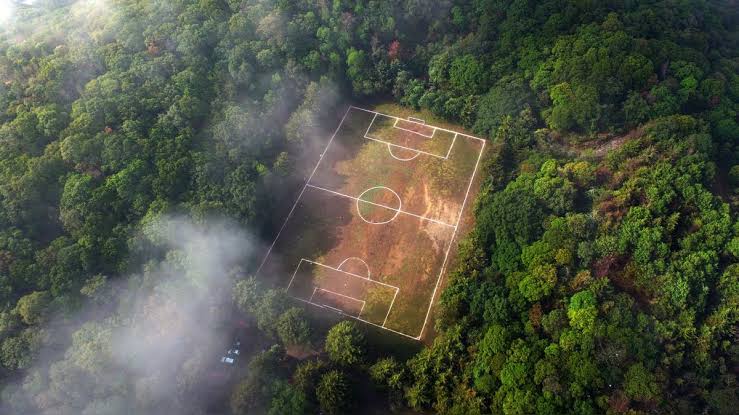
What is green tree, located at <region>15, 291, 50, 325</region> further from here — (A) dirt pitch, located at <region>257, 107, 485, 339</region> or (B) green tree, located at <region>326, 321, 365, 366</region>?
(B) green tree, located at <region>326, 321, 365, 366</region>

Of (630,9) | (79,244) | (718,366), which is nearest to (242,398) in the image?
(79,244)

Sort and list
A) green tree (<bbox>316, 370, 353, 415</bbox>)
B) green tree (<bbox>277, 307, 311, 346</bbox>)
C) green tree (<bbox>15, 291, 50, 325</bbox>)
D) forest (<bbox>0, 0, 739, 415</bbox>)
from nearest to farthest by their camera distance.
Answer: forest (<bbox>0, 0, 739, 415</bbox>) < green tree (<bbox>316, 370, 353, 415</bbox>) < green tree (<bbox>15, 291, 50, 325</bbox>) < green tree (<bbox>277, 307, 311, 346</bbox>)

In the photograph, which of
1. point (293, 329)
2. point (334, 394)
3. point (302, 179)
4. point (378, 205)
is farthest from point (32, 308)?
point (378, 205)

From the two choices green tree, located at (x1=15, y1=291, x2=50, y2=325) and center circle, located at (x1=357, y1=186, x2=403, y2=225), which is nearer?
green tree, located at (x1=15, y1=291, x2=50, y2=325)

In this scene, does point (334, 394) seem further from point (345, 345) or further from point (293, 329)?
point (293, 329)

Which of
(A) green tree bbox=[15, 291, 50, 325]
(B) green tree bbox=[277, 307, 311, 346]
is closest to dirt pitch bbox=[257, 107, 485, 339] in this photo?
(B) green tree bbox=[277, 307, 311, 346]

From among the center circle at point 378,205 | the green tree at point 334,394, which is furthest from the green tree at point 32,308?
the center circle at point 378,205

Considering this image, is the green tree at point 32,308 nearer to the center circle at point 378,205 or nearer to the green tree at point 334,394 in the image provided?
the green tree at point 334,394
